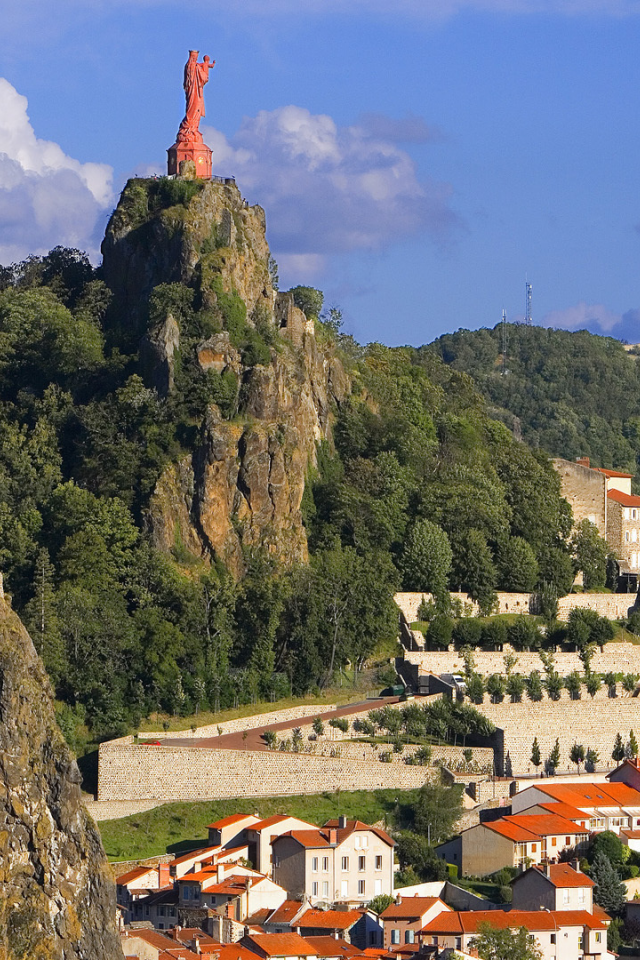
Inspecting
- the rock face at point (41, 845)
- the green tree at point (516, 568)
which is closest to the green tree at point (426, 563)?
the green tree at point (516, 568)

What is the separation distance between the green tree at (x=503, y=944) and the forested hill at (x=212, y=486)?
1646 cm

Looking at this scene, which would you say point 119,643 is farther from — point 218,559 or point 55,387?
point 55,387

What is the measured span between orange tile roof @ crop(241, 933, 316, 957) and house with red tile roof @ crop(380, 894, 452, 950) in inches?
105

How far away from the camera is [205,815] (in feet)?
218

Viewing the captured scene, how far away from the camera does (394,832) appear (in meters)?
66.9

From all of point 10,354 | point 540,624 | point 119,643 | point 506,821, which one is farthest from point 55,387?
point 506,821

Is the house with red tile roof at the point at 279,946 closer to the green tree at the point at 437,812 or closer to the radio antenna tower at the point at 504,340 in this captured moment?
the green tree at the point at 437,812

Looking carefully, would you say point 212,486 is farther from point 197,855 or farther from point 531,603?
point 197,855

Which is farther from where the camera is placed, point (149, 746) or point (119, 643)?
point (119, 643)

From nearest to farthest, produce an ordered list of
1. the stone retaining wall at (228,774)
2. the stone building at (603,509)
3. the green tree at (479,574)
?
the stone retaining wall at (228,774), the green tree at (479,574), the stone building at (603,509)

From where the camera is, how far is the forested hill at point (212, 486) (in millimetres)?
72750

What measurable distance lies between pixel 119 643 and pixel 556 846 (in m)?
15.5

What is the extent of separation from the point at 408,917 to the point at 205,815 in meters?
9.28

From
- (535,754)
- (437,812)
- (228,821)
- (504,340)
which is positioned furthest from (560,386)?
(228,821)
